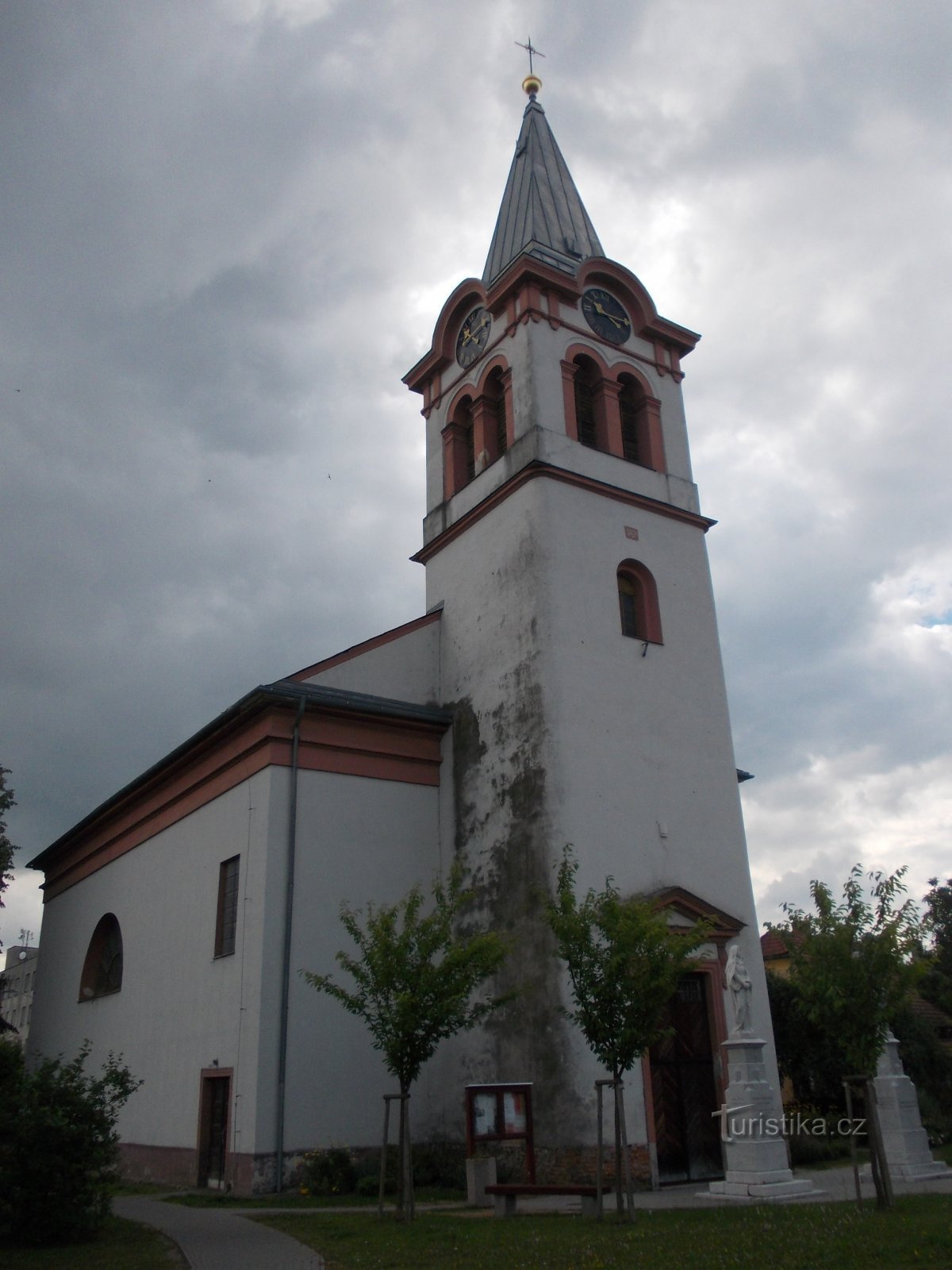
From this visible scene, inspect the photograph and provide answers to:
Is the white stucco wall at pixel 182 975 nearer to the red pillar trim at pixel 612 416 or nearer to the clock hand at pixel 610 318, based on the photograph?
the red pillar trim at pixel 612 416

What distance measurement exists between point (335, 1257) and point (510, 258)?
22.1 meters

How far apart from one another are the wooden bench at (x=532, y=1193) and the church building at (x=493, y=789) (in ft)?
8.76

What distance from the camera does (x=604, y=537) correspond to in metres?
21.1

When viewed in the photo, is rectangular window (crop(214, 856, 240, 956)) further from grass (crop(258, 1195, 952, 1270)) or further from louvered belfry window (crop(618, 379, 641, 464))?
louvered belfry window (crop(618, 379, 641, 464))

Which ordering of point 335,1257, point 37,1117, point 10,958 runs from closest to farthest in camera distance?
point 335,1257, point 37,1117, point 10,958

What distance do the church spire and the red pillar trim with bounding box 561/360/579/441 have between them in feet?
9.50

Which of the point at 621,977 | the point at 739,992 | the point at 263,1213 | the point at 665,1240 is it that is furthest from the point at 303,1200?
the point at 665,1240

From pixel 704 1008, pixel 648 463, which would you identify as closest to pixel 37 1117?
pixel 704 1008

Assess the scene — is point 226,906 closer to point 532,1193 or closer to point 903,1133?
point 532,1193

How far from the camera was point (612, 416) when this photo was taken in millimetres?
22922

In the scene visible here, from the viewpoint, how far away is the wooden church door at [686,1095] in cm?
1677

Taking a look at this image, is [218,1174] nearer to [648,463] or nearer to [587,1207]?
[587,1207]

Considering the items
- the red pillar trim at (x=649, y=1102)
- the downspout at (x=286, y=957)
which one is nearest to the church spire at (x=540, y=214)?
the downspout at (x=286, y=957)

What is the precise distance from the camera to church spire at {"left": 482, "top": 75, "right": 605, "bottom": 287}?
25.9 metres
